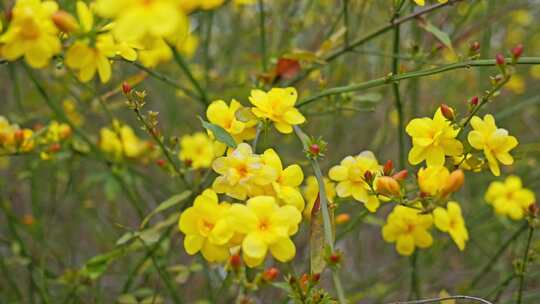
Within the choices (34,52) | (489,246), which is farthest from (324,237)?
(489,246)

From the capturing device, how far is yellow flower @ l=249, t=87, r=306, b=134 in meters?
1.32

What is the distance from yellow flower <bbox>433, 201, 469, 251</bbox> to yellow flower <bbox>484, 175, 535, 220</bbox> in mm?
533

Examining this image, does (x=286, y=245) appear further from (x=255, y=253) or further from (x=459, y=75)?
(x=459, y=75)

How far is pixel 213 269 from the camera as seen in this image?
1.94 metres

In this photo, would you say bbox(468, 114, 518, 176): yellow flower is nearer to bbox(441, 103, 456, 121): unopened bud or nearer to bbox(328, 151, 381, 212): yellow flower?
bbox(441, 103, 456, 121): unopened bud

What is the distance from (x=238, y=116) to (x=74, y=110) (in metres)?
1.55

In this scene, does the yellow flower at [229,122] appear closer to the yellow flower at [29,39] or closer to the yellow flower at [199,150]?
the yellow flower at [29,39]

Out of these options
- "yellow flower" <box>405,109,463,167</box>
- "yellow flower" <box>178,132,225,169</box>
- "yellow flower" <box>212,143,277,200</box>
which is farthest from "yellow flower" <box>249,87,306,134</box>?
"yellow flower" <box>178,132,225,169</box>

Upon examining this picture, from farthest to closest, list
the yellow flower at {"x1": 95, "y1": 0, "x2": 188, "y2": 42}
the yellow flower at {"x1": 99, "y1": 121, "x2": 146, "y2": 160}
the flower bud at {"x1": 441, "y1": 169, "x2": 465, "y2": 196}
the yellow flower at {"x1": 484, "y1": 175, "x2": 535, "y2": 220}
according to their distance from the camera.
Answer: the yellow flower at {"x1": 99, "y1": 121, "x2": 146, "y2": 160} < the yellow flower at {"x1": 484, "y1": 175, "x2": 535, "y2": 220} < the flower bud at {"x1": 441, "y1": 169, "x2": 465, "y2": 196} < the yellow flower at {"x1": 95, "y1": 0, "x2": 188, "y2": 42}

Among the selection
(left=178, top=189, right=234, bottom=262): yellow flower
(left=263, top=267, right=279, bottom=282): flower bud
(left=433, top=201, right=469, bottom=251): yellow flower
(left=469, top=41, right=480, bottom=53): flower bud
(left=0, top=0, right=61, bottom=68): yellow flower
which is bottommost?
(left=263, top=267, right=279, bottom=282): flower bud

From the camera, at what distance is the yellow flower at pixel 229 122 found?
1.34m

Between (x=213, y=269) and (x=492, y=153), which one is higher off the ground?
(x=492, y=153)

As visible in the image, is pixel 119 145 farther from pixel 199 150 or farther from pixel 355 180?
pixel 355 180

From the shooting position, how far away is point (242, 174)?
1.18 m
